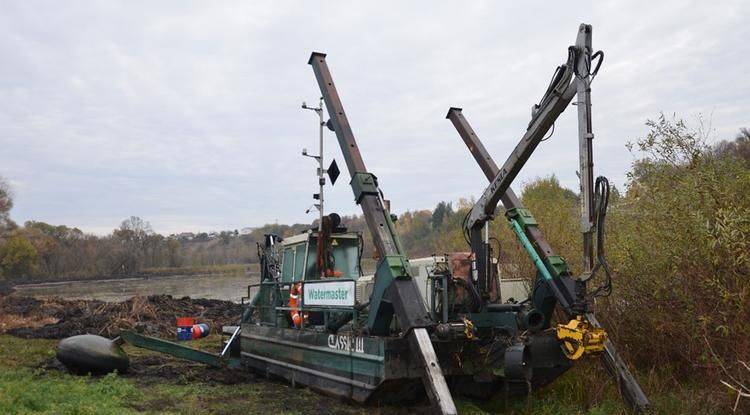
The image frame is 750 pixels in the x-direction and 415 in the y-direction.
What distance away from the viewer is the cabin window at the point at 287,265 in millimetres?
11416

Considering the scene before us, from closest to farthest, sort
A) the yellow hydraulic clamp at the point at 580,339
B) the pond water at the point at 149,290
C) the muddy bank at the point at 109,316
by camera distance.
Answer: the yellow hydraulic clamp at the point at 580,339, the muddy bank at the point at 109,316, the pond water at the point at 149,290

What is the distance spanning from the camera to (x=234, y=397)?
945cm

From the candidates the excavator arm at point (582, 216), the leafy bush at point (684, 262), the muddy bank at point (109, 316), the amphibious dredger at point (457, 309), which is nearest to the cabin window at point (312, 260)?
the amphibious dredger at point (457, 309)

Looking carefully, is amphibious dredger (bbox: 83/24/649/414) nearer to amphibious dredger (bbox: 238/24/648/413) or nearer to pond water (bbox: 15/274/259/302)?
amphibious dredger (bbox: 238/24/648/413)

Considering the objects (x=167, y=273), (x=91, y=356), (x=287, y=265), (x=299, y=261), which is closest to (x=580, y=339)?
(x=299, y=261)

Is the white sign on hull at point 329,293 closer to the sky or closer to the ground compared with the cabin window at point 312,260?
closer to the ground

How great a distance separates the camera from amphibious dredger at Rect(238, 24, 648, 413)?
7035 mm

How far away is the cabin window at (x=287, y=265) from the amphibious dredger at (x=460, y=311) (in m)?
1.15

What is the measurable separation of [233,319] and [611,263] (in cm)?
1511

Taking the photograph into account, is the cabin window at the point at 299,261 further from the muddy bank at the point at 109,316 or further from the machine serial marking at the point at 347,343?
the muddy bank at the point at 109,316

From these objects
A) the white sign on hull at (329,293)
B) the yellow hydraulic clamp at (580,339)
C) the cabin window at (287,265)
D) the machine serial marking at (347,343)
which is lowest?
the machine serial marking at (347,343)

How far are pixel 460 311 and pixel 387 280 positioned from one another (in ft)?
5.13

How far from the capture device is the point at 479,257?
28.7 ft

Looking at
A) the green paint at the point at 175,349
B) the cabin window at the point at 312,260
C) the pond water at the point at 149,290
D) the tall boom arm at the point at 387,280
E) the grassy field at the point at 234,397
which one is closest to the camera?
the tall boom arm at the point at 387,280
